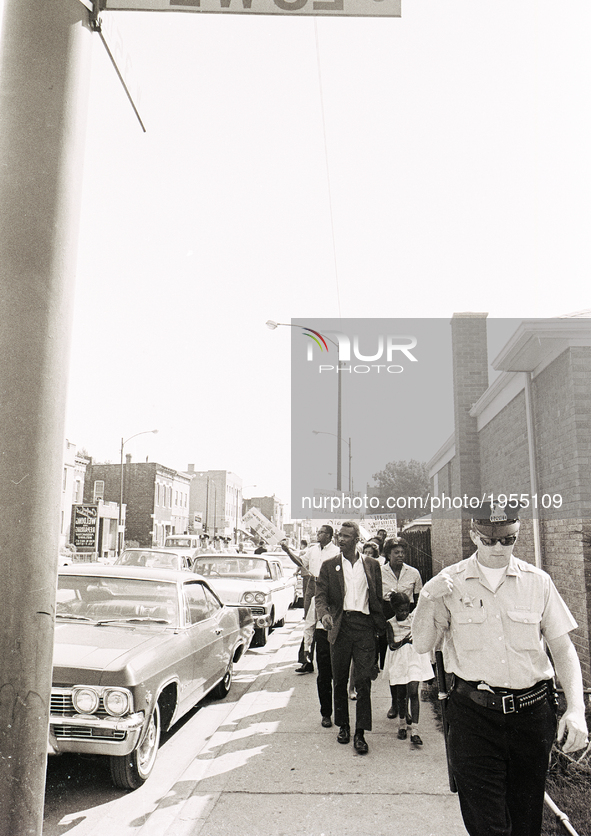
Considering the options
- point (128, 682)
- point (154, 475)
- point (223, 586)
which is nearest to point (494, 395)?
point (223, 586)

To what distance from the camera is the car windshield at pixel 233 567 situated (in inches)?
495

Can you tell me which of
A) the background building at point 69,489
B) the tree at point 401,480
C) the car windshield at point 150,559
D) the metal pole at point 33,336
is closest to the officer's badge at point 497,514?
the metal pole at point 33,336

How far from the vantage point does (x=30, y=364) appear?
2412 mm

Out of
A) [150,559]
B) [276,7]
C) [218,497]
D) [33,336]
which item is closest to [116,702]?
[33,336]

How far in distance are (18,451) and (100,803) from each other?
10.9 ft

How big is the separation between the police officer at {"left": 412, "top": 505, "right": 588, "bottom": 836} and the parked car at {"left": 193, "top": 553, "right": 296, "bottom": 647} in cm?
798

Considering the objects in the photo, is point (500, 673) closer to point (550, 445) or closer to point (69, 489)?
point (550, 445)

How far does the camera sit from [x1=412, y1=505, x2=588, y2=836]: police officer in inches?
Answer: 122

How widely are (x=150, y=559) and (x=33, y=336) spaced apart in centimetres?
1207

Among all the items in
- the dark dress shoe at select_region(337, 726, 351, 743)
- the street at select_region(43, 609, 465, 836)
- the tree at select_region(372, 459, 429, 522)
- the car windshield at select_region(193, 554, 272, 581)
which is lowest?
the street at select_region(43, 609, 465, 836)

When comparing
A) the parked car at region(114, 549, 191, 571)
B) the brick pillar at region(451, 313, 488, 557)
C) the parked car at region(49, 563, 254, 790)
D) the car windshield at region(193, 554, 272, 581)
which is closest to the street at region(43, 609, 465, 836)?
the parked car at region(49, 563, 254, 790)

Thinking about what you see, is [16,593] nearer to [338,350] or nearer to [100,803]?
[100,803]

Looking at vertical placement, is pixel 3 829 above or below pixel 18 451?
below

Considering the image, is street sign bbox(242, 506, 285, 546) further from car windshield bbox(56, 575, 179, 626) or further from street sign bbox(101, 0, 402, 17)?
street sign bbox(101, 0, 402, 17)
